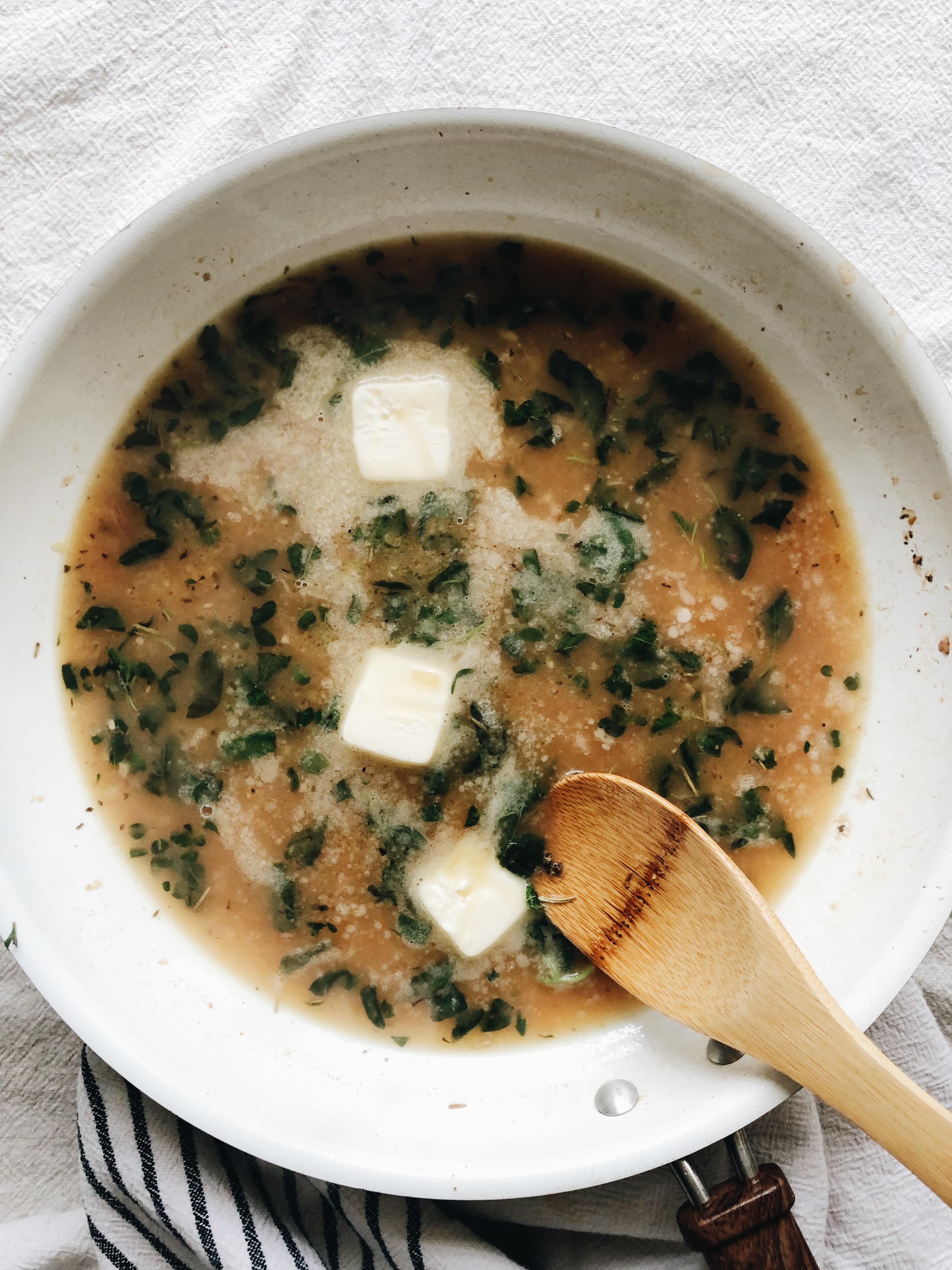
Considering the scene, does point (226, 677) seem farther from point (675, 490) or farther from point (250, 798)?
point (675, 490)

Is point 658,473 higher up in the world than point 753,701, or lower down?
higher up

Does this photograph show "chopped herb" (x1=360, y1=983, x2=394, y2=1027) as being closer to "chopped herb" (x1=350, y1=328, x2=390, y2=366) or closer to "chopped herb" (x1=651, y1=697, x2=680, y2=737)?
"chopped herb" (x1=651, y1=697, x2=680, y2=737)

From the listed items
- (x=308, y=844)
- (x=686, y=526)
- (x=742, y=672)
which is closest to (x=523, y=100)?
(x=686, y=526)

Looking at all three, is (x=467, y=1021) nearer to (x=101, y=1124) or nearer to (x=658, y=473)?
(x=101, y=1124)

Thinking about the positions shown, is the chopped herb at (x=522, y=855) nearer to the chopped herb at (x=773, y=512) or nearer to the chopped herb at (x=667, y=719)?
the chopped herb at (x=667, y=719)

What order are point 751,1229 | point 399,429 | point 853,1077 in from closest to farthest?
point 853,1077 < point 751,1229 < point 399,429

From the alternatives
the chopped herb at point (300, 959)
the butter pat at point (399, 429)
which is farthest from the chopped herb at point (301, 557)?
the chopped herb at point (300, 959)
